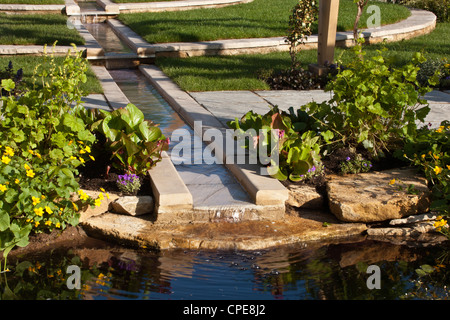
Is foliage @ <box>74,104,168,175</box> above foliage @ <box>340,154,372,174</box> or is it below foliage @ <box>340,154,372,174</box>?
above

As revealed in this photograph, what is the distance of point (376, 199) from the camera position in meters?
4.67

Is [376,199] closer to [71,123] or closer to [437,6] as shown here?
[71,123]

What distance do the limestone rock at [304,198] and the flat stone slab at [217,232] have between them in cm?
17

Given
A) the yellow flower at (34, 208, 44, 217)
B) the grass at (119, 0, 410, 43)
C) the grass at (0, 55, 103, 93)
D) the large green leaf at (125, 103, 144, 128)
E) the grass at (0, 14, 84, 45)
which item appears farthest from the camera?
the grass at (119, 0, 410, 43)

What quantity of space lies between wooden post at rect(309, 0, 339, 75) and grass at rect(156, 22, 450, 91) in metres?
0.79

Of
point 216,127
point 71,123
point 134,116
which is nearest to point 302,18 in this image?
point 216,127

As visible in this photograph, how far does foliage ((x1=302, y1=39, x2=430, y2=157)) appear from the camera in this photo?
16.9ft

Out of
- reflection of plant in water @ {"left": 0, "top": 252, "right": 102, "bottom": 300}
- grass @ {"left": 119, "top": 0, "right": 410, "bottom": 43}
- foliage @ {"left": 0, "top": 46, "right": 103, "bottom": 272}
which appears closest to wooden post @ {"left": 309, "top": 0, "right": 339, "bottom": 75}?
grass @ {"left": 119, "top": 0, "right": 410, "bottom": 43}

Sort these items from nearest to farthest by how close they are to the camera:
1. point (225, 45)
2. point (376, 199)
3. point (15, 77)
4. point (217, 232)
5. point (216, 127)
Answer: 1. point (217, 232)
2. point (376, 199)
3. point (216, 127)
4. point (15, 77)
5. point (225, 45)

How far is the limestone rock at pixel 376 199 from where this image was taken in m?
4.63

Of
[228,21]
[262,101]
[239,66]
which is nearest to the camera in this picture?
[262,101]

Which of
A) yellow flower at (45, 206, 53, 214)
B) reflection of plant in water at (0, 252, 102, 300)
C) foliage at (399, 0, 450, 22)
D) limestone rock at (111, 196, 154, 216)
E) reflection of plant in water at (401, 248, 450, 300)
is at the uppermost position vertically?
foliage at (399, 0, 450, 22)

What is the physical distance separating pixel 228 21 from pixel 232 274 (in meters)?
10.1

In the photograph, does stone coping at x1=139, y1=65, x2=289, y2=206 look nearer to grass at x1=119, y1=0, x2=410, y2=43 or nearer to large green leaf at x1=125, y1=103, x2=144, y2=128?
large green leaf at x1=125, y1=103, x2=144, y2=128
